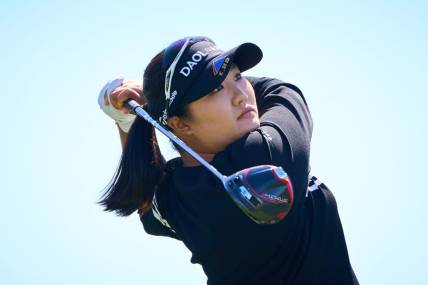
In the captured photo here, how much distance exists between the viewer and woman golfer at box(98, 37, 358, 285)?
12.1 feet

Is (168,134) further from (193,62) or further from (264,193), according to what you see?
(264,193)

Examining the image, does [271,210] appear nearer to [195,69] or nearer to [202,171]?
[202,171]

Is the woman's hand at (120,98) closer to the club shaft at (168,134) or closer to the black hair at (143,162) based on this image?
the club shaft at (168,134)

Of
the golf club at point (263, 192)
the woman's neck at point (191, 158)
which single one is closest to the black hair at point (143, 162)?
the woman's neck at point (191, 158)

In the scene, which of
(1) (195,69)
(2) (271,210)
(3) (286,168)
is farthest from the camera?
(1) (195,69)

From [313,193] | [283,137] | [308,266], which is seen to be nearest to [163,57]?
[283,137]

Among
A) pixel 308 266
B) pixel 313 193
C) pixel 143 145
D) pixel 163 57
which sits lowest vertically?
pixel 308 266

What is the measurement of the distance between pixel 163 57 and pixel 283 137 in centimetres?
91

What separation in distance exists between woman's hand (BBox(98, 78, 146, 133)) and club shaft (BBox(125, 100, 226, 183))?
0.07 metres

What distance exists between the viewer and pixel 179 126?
13.5 ft

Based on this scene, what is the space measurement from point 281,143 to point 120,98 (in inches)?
58.8

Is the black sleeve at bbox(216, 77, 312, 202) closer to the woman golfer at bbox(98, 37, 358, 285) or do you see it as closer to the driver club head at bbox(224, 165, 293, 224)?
the woman golfer at bbox(98, 37, 358, 285)

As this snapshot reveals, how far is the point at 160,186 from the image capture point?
427 centimetres

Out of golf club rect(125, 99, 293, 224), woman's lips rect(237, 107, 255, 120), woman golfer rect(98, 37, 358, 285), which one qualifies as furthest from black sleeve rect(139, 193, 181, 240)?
golf club rect(125, 99, 293, 224)
